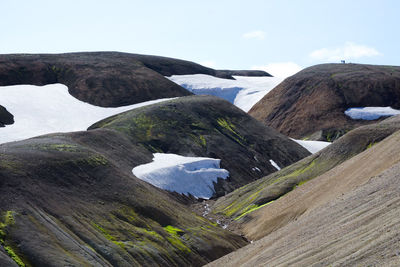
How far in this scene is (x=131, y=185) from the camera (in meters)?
51.1

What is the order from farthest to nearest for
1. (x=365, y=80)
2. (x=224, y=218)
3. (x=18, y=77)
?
(x=365, y=80) → (x=18, y=77) → (x=224, y=218)

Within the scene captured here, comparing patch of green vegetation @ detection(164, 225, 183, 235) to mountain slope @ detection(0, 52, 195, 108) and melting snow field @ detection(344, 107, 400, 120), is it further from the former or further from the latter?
melting snow field @ detection(344, 107, 400, 120)

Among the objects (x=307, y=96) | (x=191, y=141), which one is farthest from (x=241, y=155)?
(x=307, y=96)

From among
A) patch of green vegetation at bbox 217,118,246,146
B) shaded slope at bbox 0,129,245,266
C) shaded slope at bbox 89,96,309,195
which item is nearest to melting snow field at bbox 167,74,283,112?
shaded slope at bbox 89,96,309,195

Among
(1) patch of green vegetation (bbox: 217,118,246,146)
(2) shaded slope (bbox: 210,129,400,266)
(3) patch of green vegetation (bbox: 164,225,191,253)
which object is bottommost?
(3) patch of green vegetation (bbox: 164,225,191,253)

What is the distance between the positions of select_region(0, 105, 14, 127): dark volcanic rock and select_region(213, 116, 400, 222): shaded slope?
42497mm

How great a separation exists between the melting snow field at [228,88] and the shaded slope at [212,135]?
50.3 meters

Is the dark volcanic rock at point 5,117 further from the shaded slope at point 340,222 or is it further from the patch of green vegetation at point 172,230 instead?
the shaded slope at point 340,222

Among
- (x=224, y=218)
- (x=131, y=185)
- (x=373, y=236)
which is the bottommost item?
(x=224, y=218)

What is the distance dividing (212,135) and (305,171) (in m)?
29.6

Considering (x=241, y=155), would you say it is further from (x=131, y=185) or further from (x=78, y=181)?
(x=78, y=181)

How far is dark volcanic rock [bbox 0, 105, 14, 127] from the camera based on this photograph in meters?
87.4

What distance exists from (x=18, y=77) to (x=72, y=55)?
27.7 m

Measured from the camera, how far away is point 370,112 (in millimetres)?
121688
